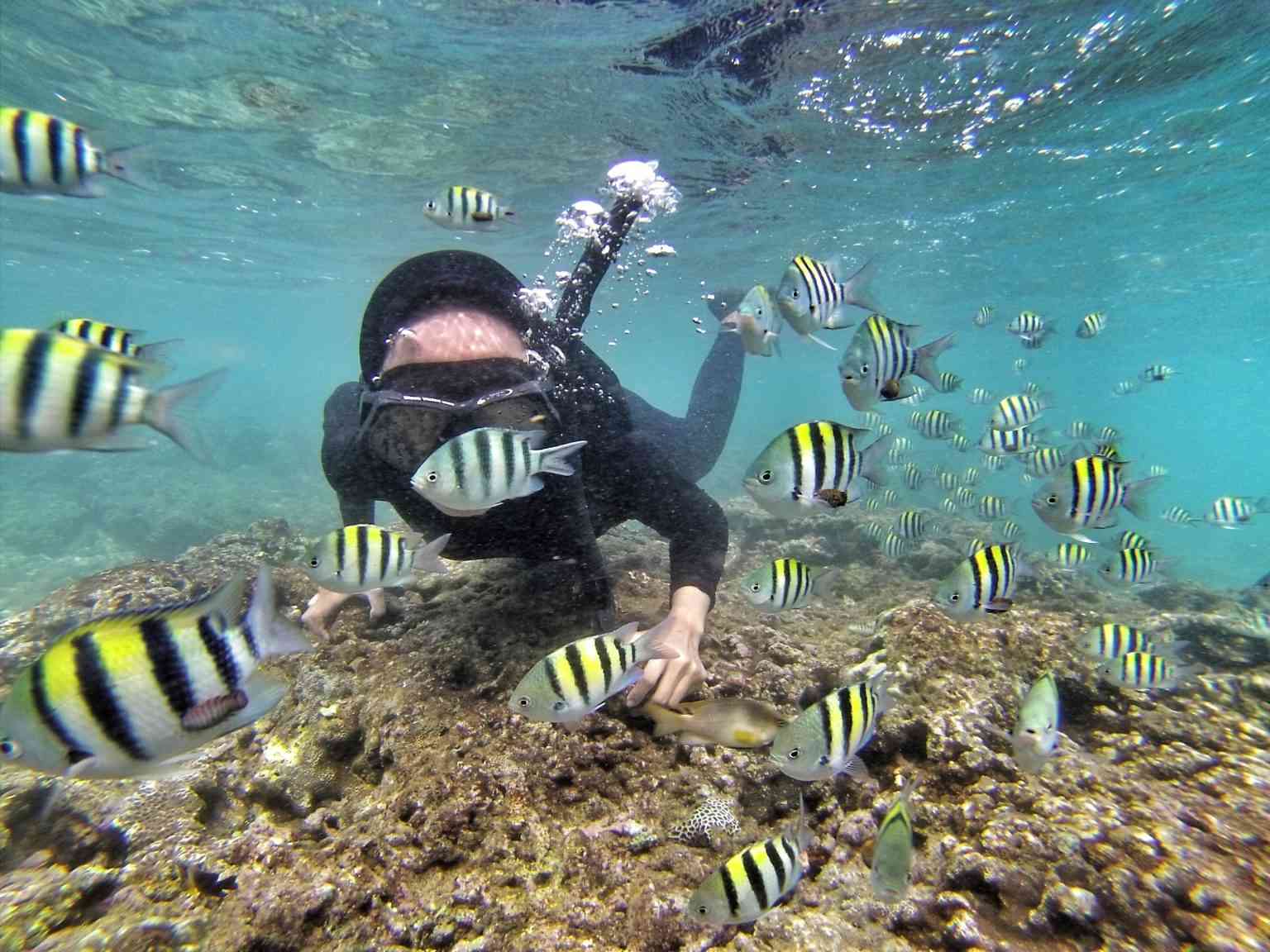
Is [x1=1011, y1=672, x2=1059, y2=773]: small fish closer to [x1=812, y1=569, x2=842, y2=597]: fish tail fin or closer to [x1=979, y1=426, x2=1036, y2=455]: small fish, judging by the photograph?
[x1=812, y1=569, x2=842, y2=597]: fish tail fin

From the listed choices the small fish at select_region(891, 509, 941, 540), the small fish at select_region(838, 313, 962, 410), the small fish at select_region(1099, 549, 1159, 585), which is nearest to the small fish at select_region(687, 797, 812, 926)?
the small fish at select_region(838, 313, 962, 410)

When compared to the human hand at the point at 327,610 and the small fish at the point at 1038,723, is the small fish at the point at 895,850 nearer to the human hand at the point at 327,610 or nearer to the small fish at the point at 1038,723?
the small fish at the point at 1038,723

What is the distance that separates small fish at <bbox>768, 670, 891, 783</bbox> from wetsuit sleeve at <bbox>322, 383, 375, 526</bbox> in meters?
3.20

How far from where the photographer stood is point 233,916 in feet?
8.35

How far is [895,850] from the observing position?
95.2 inches

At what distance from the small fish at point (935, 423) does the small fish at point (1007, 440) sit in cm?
112

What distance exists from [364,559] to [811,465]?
7.30ft

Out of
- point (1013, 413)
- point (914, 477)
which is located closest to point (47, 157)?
point (1013, 413)

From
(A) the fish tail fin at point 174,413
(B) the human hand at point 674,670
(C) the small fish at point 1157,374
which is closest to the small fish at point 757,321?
→ (B) the human hand at point 674,670

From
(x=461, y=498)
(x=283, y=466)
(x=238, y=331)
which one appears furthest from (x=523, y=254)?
(x=238, y=331)

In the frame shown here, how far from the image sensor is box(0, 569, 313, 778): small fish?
5.05 ft

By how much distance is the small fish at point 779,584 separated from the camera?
11.6 ft

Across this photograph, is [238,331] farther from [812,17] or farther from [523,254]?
[812,17]

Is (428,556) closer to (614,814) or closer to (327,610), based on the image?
(614,814)
